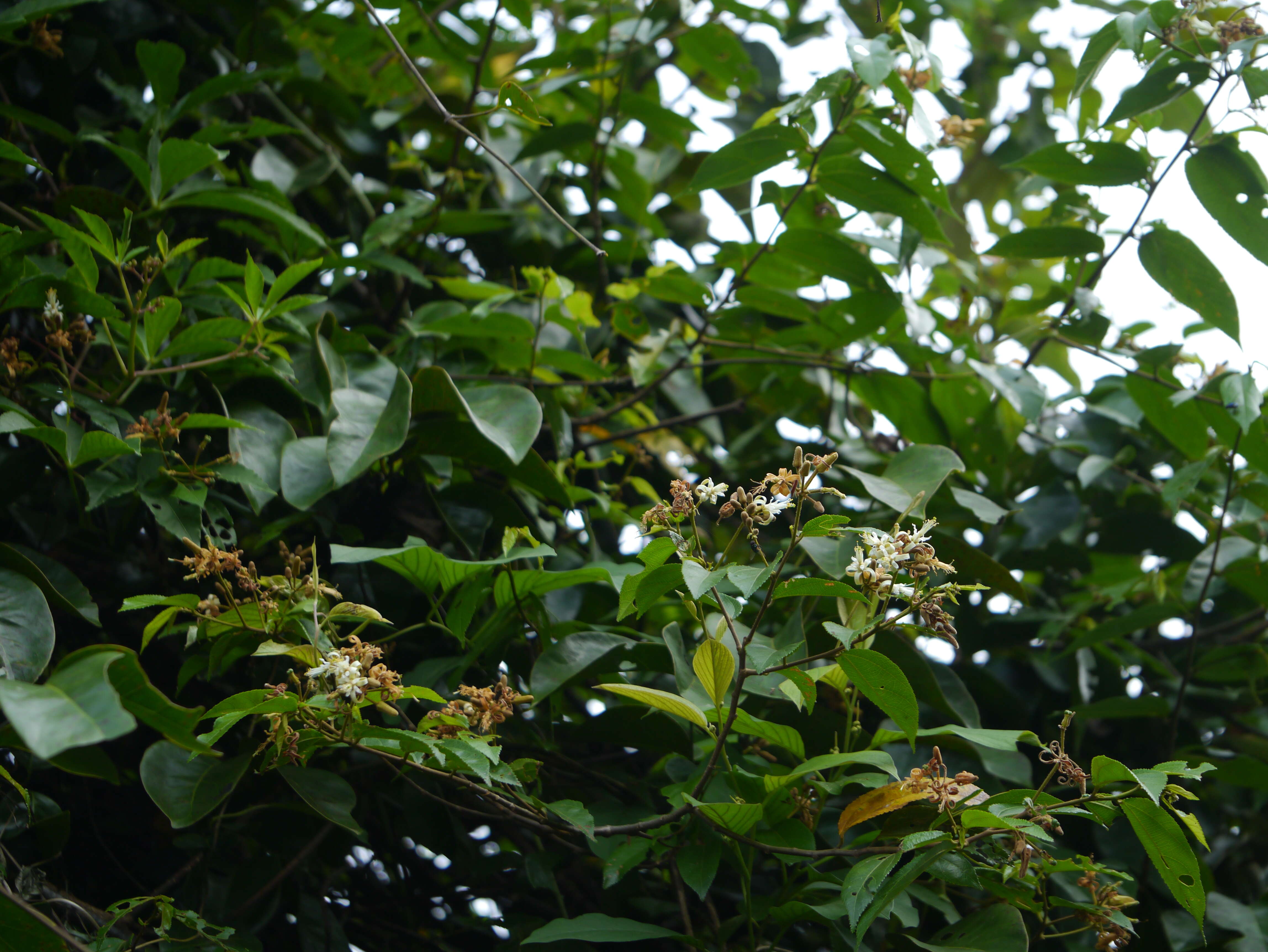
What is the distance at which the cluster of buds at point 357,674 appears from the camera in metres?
0.59

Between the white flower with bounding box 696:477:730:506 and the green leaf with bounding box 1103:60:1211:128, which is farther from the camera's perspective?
the green leaf with bounding box 1103:60:1211:128

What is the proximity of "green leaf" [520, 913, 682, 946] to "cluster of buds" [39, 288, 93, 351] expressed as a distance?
653mm

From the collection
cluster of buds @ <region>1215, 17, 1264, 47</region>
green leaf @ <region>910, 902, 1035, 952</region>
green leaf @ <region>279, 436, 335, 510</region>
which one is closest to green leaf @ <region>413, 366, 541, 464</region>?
green leaf @ <region>279, 436, 335, 510</region>

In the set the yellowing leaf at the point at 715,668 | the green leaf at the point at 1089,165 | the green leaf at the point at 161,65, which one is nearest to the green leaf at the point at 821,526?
the yellowing leaf at the point at 715,668

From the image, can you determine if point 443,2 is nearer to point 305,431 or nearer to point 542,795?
point 305,431

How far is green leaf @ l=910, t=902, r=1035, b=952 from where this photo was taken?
0.68 m

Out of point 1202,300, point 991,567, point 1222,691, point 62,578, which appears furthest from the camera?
point 1222,691

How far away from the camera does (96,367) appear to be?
1.00m

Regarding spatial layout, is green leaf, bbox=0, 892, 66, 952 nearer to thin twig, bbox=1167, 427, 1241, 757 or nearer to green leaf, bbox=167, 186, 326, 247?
green leaf, bbox=167, 186, 326, 247

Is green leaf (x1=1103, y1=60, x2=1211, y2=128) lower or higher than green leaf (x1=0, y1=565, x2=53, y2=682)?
higher

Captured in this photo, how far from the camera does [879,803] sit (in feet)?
2.32

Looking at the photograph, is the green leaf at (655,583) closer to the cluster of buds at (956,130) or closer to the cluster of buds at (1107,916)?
the cluster of buds at (1107,916)

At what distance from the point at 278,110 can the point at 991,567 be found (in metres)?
1.13

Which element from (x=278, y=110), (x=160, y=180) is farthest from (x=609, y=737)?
(x=278, y=110)
